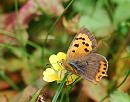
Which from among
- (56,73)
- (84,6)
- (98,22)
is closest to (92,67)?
(56,73)

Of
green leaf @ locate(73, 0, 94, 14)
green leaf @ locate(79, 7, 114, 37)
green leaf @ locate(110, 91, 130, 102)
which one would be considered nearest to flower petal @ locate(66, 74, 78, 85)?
green leaf @ locate(110, 91, 130, 102)

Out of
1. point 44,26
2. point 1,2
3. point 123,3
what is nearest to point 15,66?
point 44,26

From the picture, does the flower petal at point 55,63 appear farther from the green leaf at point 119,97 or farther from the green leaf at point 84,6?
the green leaf at point 84,6

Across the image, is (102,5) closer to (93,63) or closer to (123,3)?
(123,3)

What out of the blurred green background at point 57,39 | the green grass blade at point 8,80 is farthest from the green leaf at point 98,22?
the green grass blade at point 8,80

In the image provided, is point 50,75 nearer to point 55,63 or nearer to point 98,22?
point 55,63

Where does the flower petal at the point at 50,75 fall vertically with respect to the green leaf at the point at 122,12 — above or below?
below
